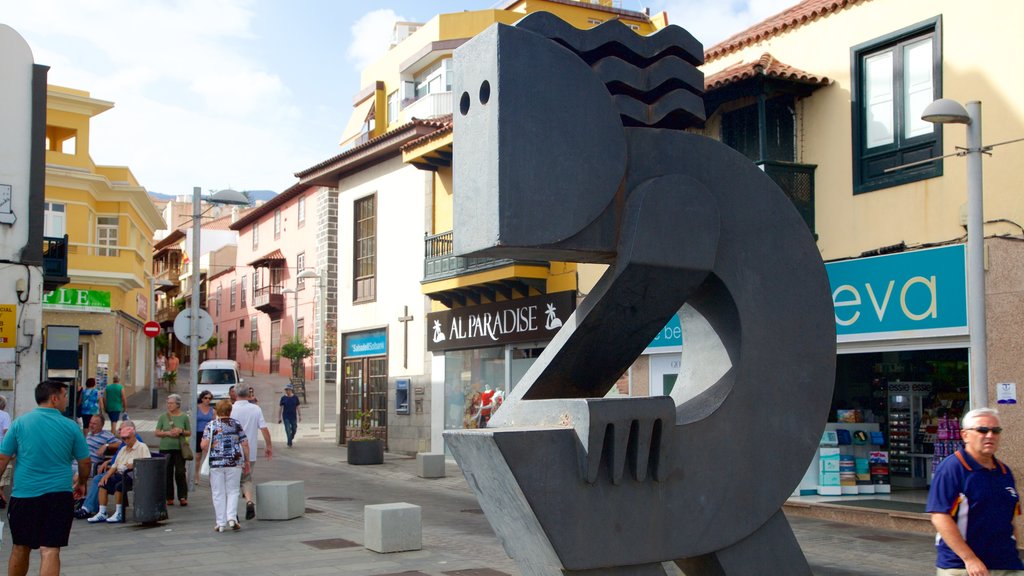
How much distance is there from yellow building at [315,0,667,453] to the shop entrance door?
0.03 m

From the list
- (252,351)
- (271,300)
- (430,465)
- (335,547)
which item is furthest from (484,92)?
(252,351)

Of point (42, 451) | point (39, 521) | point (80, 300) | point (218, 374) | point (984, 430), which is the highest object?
point (80, 300)

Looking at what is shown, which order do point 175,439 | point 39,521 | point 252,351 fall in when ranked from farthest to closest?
point 252,351
point 175,439
point 39,521

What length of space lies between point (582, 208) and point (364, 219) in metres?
24.3

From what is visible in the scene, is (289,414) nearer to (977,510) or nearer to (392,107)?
(392,107)

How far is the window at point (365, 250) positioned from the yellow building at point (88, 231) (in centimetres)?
1353

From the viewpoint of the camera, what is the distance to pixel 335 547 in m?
11.8

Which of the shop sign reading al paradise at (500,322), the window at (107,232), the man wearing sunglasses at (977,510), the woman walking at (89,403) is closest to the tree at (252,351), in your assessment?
the window at (107,232)

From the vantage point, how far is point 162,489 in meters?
13.6

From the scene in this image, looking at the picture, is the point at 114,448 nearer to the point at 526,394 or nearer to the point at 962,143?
the point at 526,394

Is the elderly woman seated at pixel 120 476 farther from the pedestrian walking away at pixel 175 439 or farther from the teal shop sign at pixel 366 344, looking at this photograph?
the teal shop sign at pixel 366 344

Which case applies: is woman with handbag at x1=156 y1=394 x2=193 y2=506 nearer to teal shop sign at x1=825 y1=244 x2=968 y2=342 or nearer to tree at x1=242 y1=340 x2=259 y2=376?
teal shop sign at x1=825 y1=244 x2=968 y2=342

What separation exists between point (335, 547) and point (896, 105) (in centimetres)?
954

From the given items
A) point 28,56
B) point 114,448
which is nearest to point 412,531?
point 114,448
